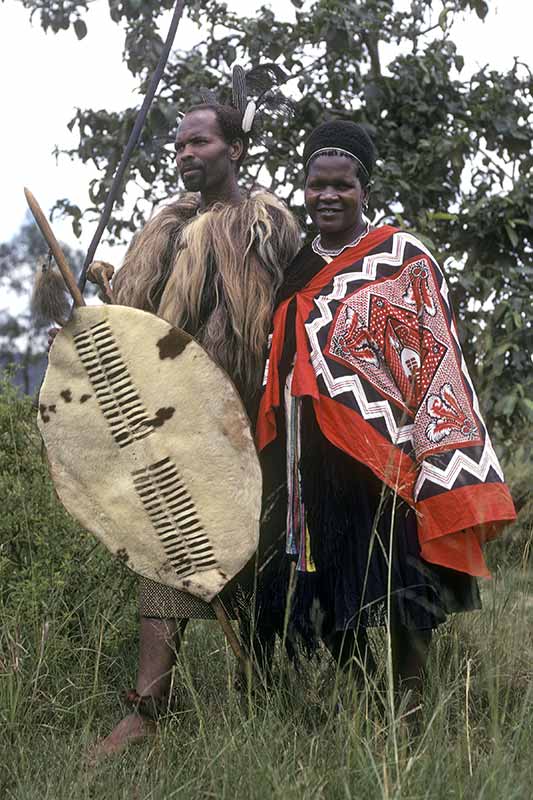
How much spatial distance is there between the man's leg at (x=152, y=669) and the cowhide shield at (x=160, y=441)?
0.61 feet

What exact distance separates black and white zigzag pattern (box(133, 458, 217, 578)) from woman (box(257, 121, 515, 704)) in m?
0.24

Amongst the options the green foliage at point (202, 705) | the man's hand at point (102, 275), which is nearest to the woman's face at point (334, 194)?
the man's hand at point (102, 275)

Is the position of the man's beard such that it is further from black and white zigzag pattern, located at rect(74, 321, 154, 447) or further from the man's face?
black and white zigzag pattern, located at rect(74, 321, 154, 447)

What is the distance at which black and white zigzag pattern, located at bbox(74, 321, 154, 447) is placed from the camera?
8.93ft

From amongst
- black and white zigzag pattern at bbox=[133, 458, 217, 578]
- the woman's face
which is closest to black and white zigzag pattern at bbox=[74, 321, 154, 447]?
black and white zigzag pattern at bbox=[133, 458, 217, 578]

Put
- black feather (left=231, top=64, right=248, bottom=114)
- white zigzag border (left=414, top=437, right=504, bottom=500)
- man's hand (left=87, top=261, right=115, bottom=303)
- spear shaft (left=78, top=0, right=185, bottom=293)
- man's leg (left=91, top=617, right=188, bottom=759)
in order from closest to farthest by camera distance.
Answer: white zigzag border (left=414, top=437, right=504, bottom=500), man's leg (left=91, top=617, right=188, bottom=759), man's hand (left=87, top=261, right=115, bottom=303), spear shaft (left=78, top=0, right=185, bottom=293), black feather (left=231, top=64, right=248, bottom=114)

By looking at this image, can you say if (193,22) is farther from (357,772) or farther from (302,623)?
(357,772)

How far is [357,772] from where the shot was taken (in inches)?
82.4

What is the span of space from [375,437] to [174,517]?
A: 0.54 m

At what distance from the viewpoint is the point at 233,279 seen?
2.81 m

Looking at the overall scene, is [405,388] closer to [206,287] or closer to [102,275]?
[206,287]

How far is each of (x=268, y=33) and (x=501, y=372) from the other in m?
1.90

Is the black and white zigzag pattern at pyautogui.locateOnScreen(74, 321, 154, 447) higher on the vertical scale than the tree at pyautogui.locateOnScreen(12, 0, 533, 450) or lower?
lower

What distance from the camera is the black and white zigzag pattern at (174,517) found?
2703 millimetres
